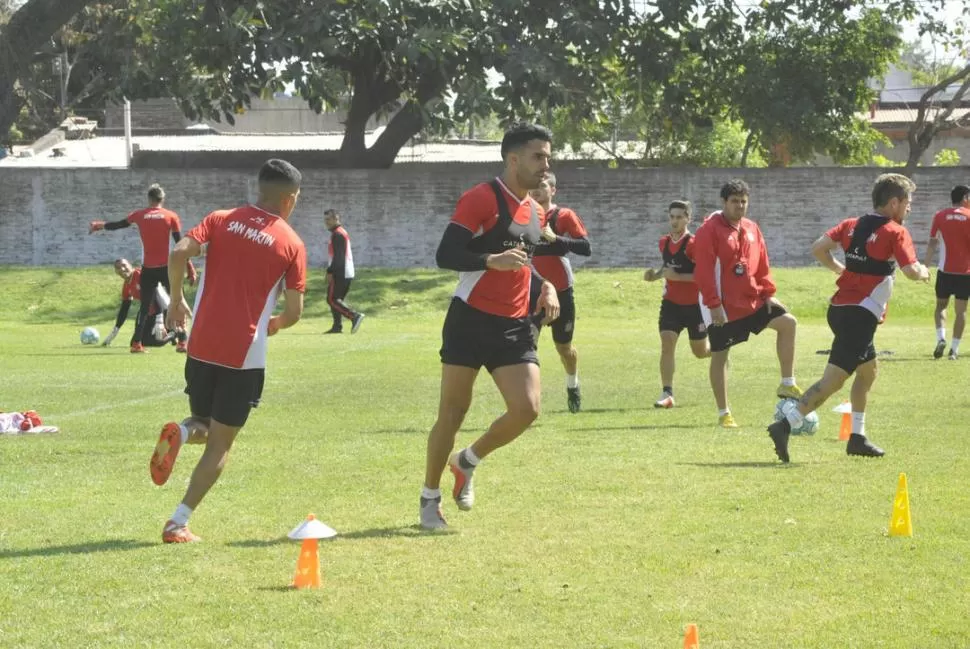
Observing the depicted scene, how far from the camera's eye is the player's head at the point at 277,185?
8.05 m

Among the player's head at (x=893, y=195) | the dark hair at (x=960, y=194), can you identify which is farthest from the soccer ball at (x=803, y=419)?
the dark hair at (x=960, y=194)

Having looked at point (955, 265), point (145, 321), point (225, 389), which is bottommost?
point (145, 321)

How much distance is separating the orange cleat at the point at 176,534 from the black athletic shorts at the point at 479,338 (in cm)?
166

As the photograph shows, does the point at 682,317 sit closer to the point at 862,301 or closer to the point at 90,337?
the point at 862,301

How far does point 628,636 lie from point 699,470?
475 centimetres

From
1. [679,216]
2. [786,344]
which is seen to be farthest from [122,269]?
[786,344]

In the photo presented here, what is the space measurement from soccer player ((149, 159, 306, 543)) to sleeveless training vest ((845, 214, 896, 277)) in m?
4.87

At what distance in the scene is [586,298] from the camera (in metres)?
33.7

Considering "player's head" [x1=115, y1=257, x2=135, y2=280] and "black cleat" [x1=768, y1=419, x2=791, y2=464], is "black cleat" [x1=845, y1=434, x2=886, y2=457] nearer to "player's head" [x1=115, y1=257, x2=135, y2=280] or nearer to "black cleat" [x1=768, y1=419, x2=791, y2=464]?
"black cleat" [x1=768, y1=419, x2=791, y2=464]

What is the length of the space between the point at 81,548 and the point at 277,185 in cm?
210

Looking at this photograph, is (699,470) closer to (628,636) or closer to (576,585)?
(576,585)

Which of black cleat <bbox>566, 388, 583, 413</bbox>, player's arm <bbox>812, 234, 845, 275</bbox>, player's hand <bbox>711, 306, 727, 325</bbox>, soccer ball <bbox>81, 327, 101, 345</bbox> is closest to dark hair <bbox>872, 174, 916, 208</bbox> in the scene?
player's arm <bbox>812, 234, 845, 275</bbox>

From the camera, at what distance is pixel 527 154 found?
8.23 meters

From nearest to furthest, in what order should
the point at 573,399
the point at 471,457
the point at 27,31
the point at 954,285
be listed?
the point at 471,457 < the point at 27,31 < the point at 573,399 < the point at 954,285
